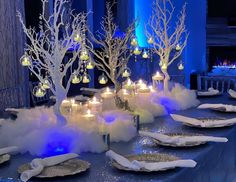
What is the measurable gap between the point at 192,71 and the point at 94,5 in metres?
1.94

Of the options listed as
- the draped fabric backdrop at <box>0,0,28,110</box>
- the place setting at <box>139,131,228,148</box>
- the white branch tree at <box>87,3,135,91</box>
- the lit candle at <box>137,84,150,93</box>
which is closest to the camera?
the place setting at <box>139,131,228,148</box>

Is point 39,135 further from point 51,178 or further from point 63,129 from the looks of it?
point 51,178

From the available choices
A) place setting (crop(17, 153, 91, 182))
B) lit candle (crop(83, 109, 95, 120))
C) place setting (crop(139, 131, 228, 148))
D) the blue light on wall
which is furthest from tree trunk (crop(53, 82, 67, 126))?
the blue light on wall

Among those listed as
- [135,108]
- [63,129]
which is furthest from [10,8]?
[63,129]

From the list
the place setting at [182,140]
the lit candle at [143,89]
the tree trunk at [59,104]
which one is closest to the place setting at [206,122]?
the place setting at [182,140]

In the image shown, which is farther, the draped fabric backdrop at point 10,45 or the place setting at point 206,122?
the draped fabric backdrop at point 10,45

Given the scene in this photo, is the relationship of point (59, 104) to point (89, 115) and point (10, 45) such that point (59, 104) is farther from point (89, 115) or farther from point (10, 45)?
point (10, 45)

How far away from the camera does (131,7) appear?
686 centimetres

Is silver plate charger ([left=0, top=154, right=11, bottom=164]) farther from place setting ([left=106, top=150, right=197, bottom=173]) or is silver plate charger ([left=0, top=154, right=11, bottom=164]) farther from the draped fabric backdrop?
the draped fabric backdrop

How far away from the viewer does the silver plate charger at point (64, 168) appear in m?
1.66

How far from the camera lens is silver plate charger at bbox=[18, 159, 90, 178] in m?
1.66

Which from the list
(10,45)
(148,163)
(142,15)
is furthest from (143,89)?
(142,15)

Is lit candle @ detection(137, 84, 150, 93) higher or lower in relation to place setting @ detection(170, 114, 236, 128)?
higher

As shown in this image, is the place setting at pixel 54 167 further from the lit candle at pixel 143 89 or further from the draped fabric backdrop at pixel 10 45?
the draped fabric backdrop at pixel 10 45
